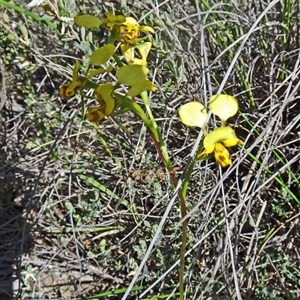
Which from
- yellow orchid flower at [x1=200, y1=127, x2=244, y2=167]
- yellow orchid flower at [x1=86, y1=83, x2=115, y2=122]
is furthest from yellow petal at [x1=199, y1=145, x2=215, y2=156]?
yellow orchid flower at [x1=86, y1=83, x2=115, y2=122]

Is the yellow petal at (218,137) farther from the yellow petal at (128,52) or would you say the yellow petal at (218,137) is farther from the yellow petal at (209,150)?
the yellow petal at (128,52)

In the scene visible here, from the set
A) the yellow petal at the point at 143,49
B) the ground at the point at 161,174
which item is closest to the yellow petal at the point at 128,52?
the yellow petal at the point at 143,49

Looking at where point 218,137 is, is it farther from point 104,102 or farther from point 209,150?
point 104,102

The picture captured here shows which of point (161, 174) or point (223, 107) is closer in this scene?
point (223, 107)

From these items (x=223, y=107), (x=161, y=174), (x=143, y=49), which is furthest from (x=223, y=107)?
(x=161, y=174)

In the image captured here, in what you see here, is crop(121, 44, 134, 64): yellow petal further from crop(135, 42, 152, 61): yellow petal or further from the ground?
the ground
